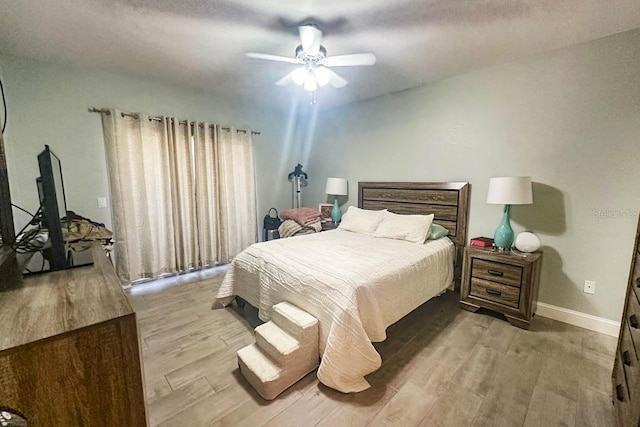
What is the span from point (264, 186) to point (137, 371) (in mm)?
3770

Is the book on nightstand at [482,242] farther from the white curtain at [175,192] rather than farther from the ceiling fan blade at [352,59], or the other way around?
the white curtain at [175,192]

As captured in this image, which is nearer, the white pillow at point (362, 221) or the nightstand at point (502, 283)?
the nightstand at point (502, 283)

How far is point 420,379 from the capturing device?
67.9 inches

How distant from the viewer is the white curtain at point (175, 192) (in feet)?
10.0

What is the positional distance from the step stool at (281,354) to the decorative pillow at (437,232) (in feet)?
5.71

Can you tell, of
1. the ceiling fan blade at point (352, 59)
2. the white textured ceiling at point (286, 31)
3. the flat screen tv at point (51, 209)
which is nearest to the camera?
the flat screen tv at point (51, 209)

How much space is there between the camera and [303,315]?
5.93 ft

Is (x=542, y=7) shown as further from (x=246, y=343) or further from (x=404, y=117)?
(x=246, y=343)

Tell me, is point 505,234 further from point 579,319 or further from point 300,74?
point 300,74

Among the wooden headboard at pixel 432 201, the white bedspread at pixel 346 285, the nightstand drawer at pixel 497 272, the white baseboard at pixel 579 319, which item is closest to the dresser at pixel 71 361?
the white bedspread at pixel 346 285

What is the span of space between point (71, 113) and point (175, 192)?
1.24 metres

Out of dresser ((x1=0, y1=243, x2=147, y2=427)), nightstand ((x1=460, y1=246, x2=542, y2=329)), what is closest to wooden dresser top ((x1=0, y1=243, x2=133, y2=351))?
dresser ((x1=0, y1=243, x2=147, y2=427))

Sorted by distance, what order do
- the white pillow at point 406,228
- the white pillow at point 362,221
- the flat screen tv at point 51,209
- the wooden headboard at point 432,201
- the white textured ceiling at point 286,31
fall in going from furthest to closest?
the white pillow at point 362,221 < the wooden headboard at point 432,201 < the white pillow at point 406,228 < the white textured ceiling at point 286,31 < the flat screen tv at point 51,209

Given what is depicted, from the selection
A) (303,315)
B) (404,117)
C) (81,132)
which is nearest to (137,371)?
(303,315)
